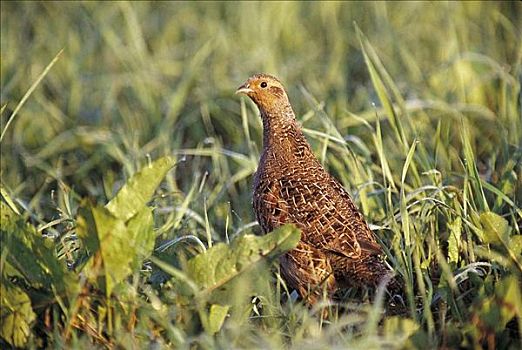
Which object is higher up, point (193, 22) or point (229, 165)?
point (193, 22)

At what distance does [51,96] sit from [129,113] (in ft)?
2.45

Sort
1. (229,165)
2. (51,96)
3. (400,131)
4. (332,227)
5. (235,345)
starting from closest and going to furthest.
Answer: (235,345) → (332,227) → (400,131) → (229,165) → (51,96)

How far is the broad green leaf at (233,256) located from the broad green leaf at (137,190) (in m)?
0.31

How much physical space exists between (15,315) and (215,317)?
0.66 m

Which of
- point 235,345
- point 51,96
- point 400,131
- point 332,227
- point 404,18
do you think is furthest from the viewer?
point 404,18

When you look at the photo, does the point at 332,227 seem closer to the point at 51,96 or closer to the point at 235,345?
the point at 235,345

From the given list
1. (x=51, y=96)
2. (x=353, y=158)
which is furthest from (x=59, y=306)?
(x=51, y=96)

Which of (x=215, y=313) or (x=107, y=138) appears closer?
(x=215, y=313)

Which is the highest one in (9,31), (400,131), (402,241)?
(9,31)

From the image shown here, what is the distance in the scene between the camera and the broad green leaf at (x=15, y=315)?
3.20m

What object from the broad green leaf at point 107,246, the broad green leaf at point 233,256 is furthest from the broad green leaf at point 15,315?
the broad green leaf at point 233,256

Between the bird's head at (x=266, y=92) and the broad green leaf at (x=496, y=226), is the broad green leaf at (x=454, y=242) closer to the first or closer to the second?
the broad green leaf at (x=496, y=226)

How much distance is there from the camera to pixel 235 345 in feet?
10.2

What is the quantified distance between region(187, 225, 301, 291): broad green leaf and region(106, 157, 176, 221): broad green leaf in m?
0.31
